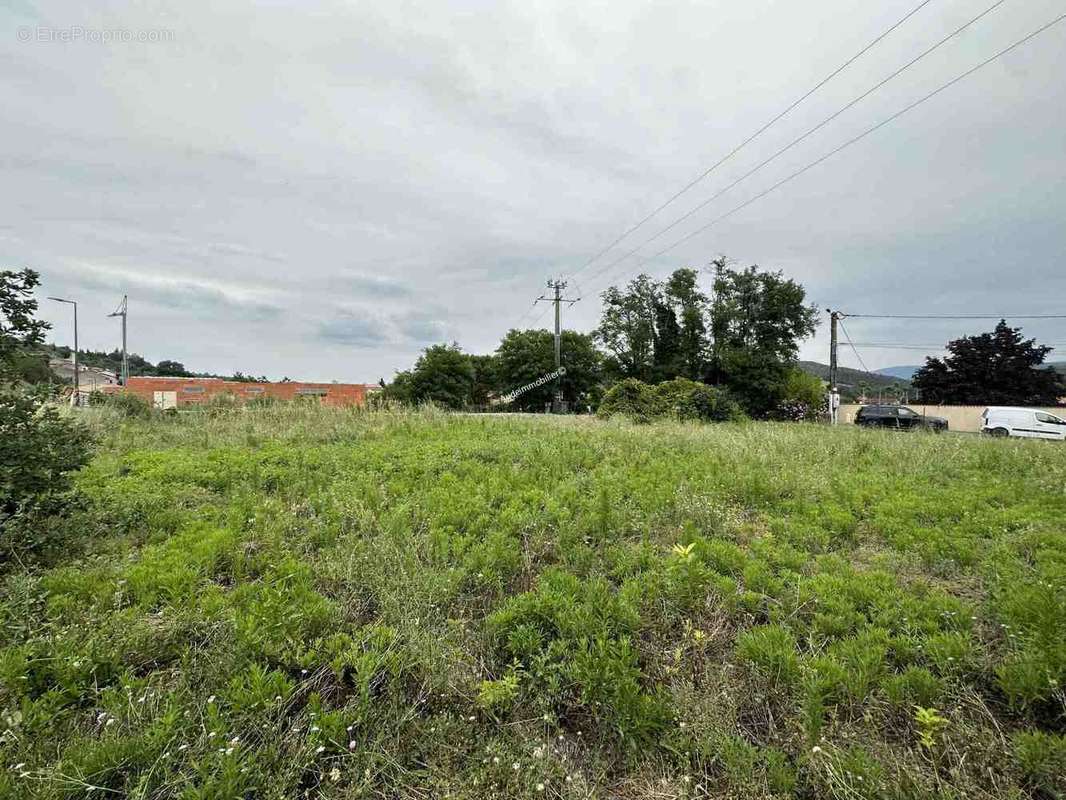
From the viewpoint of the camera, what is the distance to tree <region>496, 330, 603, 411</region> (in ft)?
127

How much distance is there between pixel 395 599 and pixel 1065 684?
12.4ft

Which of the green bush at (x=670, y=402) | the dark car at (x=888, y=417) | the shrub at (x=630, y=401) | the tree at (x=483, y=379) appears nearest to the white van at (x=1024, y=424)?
the dark car at (x=888, y=417)

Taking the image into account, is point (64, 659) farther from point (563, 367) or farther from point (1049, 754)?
point (563, 367)

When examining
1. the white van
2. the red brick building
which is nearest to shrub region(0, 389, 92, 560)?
the red brick building

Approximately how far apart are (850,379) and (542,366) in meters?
59.6

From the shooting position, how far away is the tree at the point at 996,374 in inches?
1489

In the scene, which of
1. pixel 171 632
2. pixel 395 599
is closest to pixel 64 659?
pixel 171 632

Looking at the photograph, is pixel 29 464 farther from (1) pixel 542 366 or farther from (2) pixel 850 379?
(2) pixel 850 379

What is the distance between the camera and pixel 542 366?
127 feet

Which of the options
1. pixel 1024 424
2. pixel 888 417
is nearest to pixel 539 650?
pixel 1024 424

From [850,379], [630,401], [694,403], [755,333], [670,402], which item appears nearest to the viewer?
[670,402]

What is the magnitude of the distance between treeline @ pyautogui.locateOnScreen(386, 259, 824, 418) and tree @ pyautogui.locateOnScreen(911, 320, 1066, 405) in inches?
534

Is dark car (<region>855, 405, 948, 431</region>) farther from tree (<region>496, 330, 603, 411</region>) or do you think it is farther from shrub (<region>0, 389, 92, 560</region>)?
shrub (<region>0, 389, 92, 560</region>)

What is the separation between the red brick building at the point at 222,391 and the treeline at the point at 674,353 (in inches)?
384
